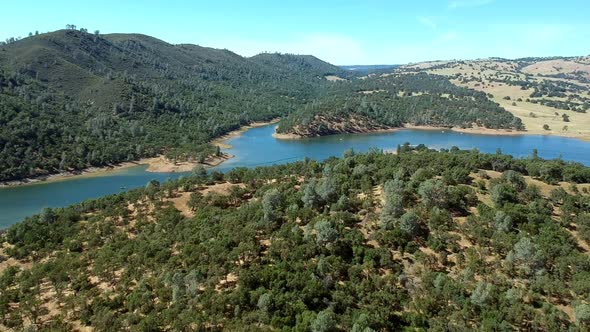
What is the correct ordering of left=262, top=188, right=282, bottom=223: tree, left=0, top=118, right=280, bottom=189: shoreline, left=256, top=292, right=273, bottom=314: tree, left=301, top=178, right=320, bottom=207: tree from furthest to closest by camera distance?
left=0, top=118, right=280, bottom=189: shoreline
left=301, top=178, right=320, bottom=207: tree
left=262, top=188, right=282, bottom=223: tree
left=256, top=292, right=273, bottom=314: tree

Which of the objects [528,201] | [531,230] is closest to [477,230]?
[531,230]

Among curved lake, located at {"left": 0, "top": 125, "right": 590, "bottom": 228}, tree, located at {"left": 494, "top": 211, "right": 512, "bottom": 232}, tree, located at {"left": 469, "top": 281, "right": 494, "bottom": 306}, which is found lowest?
curved lake, located at {"left": 0, "top": 125, "right": 590, "bottom": 228}

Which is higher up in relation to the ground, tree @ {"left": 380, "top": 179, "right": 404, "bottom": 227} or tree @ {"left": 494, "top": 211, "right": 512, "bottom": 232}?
tree @ {"left": 380, "top": 179, "right": 404, "bottom": 227}

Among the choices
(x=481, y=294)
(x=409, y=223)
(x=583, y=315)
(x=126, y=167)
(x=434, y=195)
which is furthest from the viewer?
(x=126, y=167)

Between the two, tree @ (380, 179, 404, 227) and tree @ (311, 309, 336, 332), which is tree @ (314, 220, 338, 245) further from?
tree @ (311, 309, 336, 332)

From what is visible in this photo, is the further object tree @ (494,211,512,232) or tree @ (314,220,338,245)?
tree @ (494,211,512,232)

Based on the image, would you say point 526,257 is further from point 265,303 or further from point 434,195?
point 265,303

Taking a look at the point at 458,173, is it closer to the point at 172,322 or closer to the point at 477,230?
the point at 477,230

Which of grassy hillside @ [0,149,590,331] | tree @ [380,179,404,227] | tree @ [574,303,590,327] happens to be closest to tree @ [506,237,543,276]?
grassy hillside @ [0,149,590,331]

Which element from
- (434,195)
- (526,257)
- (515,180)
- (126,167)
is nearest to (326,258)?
(434,195)
